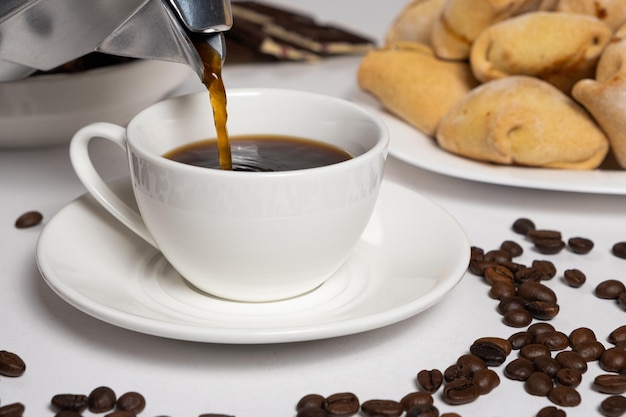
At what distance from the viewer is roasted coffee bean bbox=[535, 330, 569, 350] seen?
117cm

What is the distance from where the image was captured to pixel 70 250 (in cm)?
125

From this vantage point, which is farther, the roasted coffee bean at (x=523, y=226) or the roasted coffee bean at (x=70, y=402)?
the roasted coffee bean at (x=523, y=226)

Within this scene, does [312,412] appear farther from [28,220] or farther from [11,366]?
[28,220]

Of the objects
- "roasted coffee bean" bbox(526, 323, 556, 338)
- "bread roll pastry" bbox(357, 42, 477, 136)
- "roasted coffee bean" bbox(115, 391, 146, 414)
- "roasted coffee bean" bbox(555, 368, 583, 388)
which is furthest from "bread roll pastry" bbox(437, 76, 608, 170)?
"roasted coffee bean" bbox(115, 391, 146, 414)

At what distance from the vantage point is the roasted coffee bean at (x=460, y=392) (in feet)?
3.43

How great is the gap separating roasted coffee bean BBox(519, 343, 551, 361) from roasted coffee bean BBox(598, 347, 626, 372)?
6cm

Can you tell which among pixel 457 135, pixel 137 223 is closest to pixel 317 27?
pixel 457 135

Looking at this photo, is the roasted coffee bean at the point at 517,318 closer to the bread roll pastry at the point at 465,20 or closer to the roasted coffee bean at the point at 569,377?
the roasted coffee bean at the point at 569,377

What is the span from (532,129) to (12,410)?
972mm

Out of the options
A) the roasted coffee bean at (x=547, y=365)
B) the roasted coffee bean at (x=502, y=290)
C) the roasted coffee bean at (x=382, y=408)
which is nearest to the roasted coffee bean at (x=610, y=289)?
the roasted coffee bean at (x=502, y=290)

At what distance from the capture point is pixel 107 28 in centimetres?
120

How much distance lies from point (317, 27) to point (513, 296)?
4.51 ft

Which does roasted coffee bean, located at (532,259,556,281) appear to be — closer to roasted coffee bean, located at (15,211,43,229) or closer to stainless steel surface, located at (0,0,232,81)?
stainless steel surface, located at (0,0,232,81)

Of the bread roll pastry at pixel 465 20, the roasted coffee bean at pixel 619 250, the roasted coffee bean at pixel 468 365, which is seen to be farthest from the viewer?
the bread roll pastry at pixel 465 20
